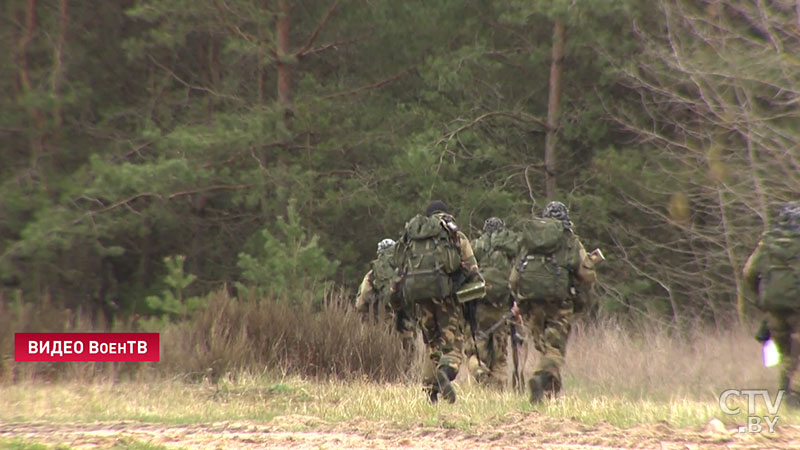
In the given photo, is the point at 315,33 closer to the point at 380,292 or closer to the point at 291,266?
the point at 291,266

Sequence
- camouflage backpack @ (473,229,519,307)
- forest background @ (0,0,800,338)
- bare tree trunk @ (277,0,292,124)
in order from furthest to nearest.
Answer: bare tree trunk @ (277,0,292,124) < forest background @ (0,0,800,338) < camouflage backpack @ (473,229,519,307)

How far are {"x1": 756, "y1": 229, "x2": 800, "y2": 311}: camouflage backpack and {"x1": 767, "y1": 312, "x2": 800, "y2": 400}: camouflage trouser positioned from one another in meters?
0.17

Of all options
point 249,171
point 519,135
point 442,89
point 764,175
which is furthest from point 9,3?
point 764,175

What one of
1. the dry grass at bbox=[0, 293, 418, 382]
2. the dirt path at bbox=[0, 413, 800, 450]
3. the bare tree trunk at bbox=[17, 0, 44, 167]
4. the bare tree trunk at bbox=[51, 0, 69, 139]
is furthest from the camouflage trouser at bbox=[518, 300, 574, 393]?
the bare tree trunk at bbox=[17, 0, 44, 167]

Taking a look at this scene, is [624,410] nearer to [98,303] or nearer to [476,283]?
[476,283]

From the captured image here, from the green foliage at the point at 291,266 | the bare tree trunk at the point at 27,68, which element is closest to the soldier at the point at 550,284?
the green foliage at the point at 291,266

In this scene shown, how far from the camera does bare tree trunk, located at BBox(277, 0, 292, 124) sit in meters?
23.4

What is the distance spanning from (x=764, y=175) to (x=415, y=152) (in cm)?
635

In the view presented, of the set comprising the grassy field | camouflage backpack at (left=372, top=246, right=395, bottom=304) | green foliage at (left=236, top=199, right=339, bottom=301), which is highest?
green foliage at (left=236, top=199, right=339, bottom=301)

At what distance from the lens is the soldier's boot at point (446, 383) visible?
386 inches

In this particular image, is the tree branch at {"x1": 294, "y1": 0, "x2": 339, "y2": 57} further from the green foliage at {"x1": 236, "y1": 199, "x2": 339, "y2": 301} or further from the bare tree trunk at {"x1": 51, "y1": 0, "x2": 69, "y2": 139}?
the bare tree trunk at {"x1": 51, "y1": 0, "x2": 69, "y2": 139}

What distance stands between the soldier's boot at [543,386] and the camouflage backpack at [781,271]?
2.04m

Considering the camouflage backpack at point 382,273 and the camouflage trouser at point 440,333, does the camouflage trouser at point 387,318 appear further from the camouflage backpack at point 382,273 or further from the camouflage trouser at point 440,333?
the camouflage trouser at point 440,333

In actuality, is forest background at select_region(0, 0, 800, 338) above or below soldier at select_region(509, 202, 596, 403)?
above
